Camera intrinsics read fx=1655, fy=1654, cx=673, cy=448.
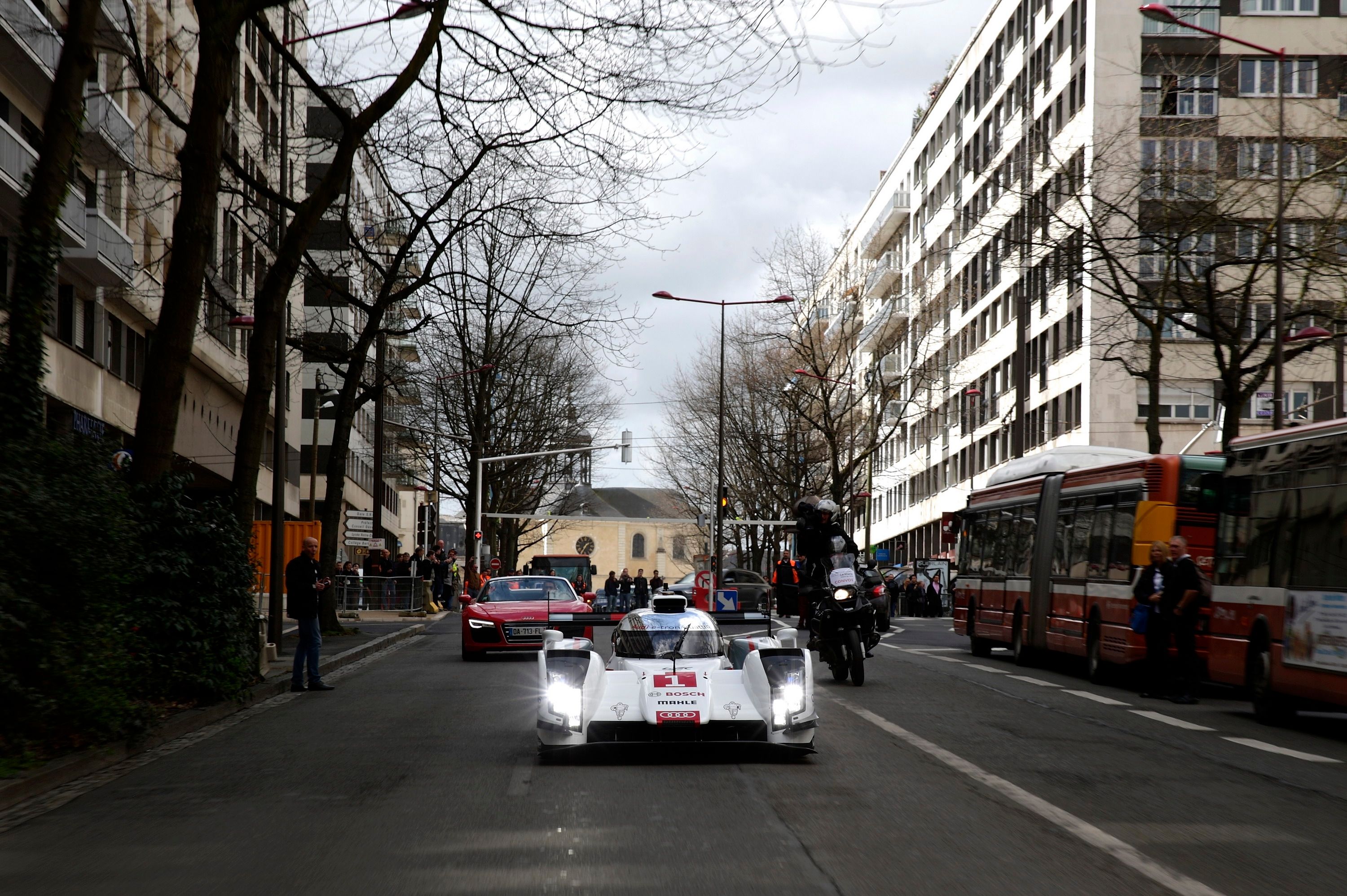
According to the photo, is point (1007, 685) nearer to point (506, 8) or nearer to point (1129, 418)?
point (506, 8)

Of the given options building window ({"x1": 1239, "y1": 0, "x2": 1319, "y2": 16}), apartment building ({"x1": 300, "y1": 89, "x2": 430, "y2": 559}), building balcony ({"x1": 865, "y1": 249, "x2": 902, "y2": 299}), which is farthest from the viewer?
building balcony ({"x1": 865, "y1": 249, "x2": 902, "y2": 299})

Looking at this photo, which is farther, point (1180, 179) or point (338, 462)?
point (338, 462)

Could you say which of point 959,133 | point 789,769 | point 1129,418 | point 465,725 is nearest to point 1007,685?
point 465,725

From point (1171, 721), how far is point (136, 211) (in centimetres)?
2005

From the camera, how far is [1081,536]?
23.4 metres

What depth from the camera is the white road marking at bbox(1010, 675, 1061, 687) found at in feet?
68.9

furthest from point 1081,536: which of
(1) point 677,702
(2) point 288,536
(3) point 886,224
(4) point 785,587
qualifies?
(3) point 886,224

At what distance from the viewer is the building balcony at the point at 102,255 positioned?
32.1 m

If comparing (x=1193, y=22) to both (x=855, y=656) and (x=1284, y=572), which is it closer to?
(x=855, y=656)

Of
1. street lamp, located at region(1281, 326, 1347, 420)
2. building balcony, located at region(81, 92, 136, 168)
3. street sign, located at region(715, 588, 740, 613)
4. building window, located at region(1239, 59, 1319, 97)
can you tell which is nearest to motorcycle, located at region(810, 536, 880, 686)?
street sign, located at region(715, 588, 740, 613)

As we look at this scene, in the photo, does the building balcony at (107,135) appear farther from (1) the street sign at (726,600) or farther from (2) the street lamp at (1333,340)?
(2) the street lamp at (1333,340)

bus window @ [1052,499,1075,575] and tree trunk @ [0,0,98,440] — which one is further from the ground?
tree trunk @ [0,0,98,440]

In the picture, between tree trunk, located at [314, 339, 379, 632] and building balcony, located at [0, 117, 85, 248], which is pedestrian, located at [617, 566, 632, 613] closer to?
tree trunk, located at [314, 339, 379, 632]

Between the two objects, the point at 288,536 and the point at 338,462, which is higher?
the point at 338,462
